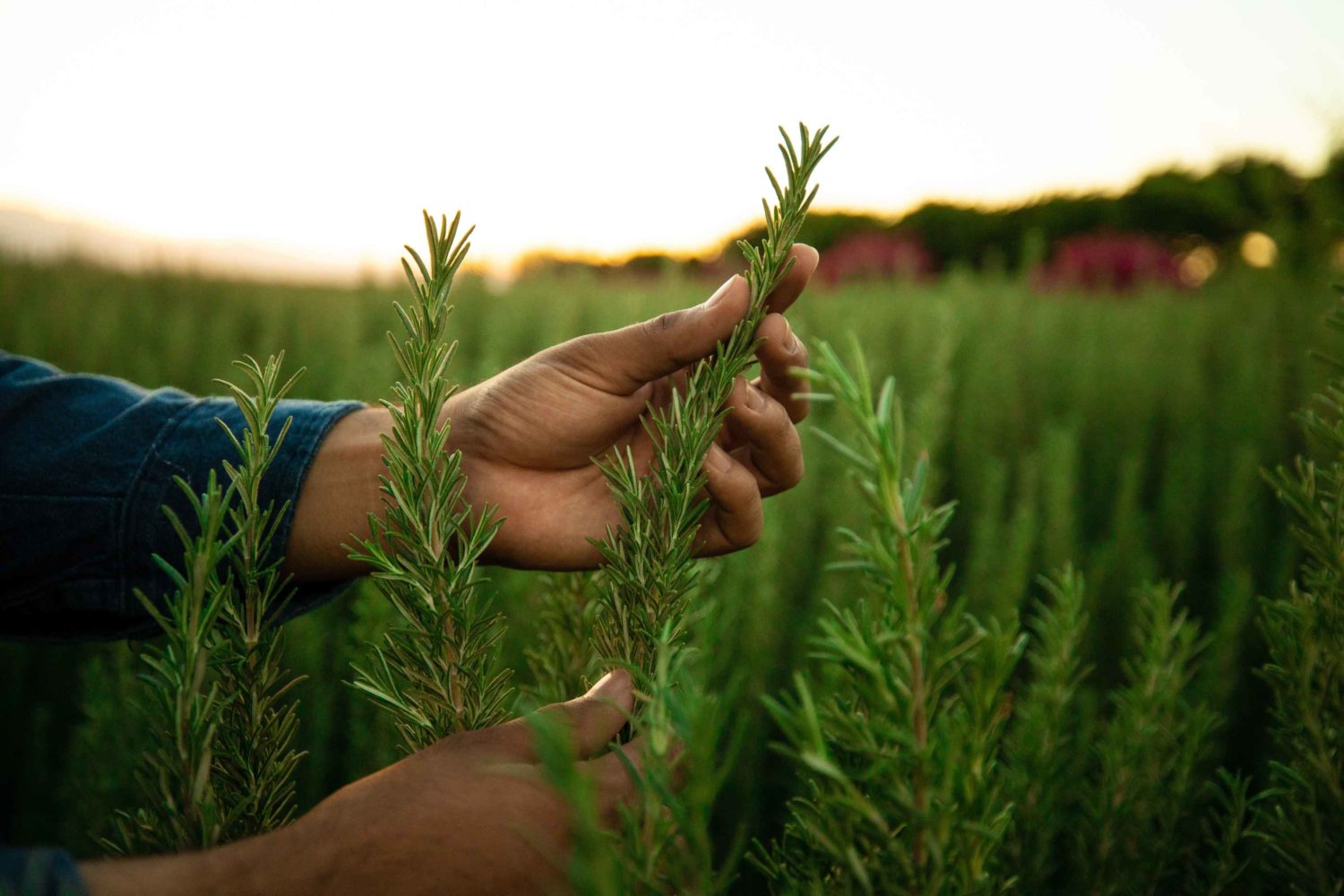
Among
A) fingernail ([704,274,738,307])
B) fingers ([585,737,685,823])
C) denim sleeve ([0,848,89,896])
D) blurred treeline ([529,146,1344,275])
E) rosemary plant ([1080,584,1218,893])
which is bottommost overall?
rosemary plant ([1080,584,1218,893])

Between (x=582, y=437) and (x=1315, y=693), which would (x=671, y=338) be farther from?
(x=1315, y=693)

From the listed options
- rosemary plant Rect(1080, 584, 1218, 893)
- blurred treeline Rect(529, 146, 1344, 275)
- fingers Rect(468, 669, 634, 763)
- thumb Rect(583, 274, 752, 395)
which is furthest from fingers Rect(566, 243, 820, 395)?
blurred treeline Rect(529, 146, 1344, 275)

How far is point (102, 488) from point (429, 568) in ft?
1.88

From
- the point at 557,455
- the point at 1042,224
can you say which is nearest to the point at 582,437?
the point at 557,455

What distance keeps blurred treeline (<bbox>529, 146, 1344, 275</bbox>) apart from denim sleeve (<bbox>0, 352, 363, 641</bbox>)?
3460mm

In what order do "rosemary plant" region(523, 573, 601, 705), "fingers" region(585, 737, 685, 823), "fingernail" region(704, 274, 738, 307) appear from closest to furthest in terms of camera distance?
"fingers" region(585, 737, 685, 823)
"fingernail" region(704, 274, 738, 307)
"rosemary plant" region(523, 573, 601, 705)

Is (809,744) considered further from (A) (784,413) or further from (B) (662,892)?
(A) (784,413)

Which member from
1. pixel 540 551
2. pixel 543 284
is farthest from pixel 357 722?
pixel 543 284

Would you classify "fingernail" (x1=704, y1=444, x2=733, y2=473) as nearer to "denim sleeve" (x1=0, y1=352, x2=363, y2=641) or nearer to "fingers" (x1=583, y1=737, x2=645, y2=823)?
"fingers" (x1=583, y1=737, x2=645, y2=823)

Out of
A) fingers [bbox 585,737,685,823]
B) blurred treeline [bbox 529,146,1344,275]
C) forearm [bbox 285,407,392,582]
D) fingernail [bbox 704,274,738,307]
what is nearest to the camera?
fingers [bbox 585,737,685,823]

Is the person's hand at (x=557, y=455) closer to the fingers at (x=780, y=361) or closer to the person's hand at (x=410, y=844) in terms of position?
the fingers at (x=780, y=361)

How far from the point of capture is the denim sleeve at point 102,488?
89cm

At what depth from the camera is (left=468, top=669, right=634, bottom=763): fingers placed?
1.66ft

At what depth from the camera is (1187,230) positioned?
7066mm
